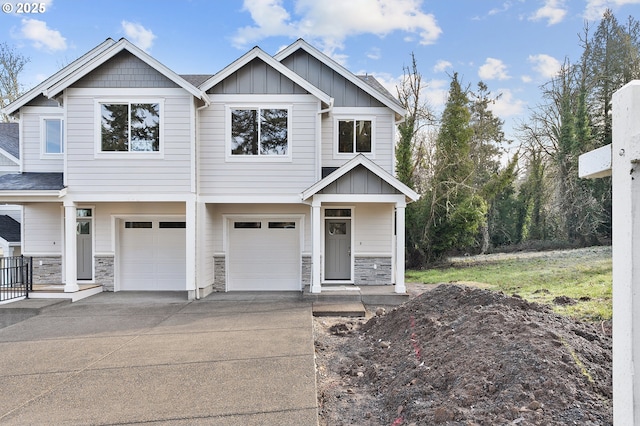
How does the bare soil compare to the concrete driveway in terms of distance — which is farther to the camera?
the concrete driveway

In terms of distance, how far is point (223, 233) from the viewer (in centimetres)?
1059

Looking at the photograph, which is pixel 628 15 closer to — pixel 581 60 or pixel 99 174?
pixel 581 60

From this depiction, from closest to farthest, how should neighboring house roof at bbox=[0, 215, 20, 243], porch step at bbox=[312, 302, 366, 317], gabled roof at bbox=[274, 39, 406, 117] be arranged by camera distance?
1. porch step at bbox=[312, 302, 366, 317]
2. gabled roof at bbox=[274, 39, 406, 117]
3. neighboring house roof at bbox=[0, 215, 20, 243]

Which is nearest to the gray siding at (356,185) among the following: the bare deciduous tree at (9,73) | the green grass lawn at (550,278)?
the green grass lawn at (550,278)

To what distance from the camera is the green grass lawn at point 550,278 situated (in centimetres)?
700

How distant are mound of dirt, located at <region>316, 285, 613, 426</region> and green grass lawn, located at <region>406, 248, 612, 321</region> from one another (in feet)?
7.62

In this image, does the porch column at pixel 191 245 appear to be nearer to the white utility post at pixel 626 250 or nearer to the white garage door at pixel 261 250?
the white garage door at pixel 261 250

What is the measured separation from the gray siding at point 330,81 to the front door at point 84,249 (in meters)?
7.87

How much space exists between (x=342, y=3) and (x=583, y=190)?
51.1 feet

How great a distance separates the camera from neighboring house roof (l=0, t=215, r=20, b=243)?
11.0 metres

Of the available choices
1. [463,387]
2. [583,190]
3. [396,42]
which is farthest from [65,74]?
[583,190]

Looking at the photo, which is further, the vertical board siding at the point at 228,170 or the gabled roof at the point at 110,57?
the vertical board siding at the point at 228,170

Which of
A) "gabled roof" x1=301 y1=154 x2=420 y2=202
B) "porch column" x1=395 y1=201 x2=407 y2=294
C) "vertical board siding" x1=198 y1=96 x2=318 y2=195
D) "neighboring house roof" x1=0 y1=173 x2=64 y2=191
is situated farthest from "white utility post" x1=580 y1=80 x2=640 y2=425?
"neighboring house roof" x1=0 y1=173 x2=64 y2=191

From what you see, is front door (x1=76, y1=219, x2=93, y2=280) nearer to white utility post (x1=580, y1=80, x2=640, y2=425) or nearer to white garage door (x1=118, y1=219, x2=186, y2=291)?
white garage door (x1=118, y1=219, x2=186, y2=291)
